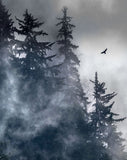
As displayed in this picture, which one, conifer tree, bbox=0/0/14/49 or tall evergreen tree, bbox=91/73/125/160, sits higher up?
conifer tree, bbox=0/0/14/49

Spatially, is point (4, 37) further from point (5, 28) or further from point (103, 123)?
point (103, 123)

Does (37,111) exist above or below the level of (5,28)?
below

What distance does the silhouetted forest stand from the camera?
40.7m

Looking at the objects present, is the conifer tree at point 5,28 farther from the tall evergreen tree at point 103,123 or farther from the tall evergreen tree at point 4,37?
the tall evergreen tree at point 103,123

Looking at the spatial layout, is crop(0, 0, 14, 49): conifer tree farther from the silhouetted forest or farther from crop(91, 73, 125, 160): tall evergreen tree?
crop(91, 73, 125, 160): tall evergreen tree

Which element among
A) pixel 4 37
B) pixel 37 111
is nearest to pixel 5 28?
pixel 4 37

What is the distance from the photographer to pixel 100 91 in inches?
1816

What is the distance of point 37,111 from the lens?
4109cm

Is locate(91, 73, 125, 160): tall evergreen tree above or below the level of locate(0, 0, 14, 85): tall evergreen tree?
below

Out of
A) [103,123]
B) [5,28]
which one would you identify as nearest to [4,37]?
[5,28]

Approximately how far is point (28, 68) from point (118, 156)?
15869 millimetres

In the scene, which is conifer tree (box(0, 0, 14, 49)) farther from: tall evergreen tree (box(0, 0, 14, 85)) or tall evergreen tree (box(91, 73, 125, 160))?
tall evergreen tree (box(91, 73, 125, 160))

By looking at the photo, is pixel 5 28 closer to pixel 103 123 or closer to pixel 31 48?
pixel 31 48

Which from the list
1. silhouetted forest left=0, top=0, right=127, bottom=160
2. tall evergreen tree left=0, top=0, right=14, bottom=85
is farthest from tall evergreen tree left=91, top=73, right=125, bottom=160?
tall evergreen tree left=0, top=0, right=14, bottom=85
